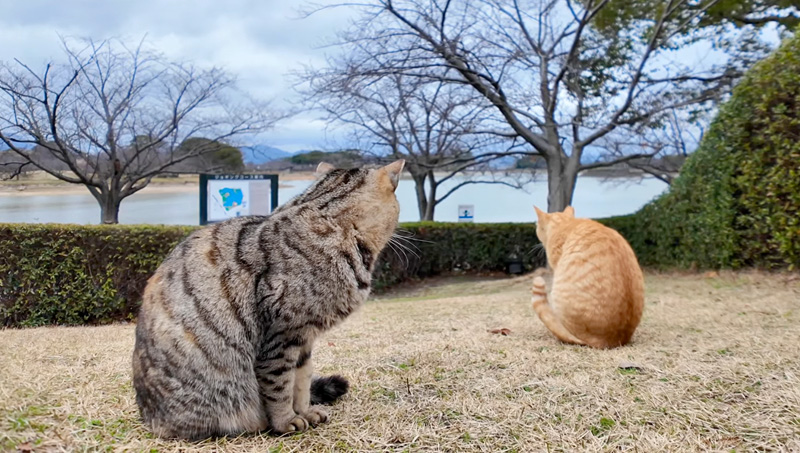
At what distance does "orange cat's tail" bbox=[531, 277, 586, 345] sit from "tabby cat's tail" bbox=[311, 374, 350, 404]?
213 centimetres

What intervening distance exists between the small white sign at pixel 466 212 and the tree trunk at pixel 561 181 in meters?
2.08

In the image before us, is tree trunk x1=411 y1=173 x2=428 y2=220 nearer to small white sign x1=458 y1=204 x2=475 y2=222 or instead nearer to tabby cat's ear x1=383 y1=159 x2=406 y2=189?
small white sign x1=458 y1=204 x2=475 y2=222

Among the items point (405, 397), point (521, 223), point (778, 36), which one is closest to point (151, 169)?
point (521, 223)

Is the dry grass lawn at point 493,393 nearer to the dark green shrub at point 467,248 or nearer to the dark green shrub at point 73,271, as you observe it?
the dark green shrub at point 73,271

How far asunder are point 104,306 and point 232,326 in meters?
6.01

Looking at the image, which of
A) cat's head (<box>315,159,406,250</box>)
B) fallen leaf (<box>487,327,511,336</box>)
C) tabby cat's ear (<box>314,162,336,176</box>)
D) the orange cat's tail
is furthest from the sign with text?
cat's head (<box>315,159,406,250</box>)

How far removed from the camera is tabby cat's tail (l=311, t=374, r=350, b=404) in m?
2.82

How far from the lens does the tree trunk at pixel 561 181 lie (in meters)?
12.3

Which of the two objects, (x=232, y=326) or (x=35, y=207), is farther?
(x=35, y=207)

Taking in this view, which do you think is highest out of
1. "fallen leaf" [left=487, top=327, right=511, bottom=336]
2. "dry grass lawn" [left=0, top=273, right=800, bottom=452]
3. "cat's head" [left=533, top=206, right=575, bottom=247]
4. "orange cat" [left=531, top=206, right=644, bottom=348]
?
"cat's head" [left=533, top=206, right=575, bottom=247]

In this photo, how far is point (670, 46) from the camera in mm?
12539

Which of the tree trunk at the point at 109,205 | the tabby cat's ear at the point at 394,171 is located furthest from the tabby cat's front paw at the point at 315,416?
the tree trunk at the point at 109,205

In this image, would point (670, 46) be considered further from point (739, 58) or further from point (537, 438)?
point (537, 438)

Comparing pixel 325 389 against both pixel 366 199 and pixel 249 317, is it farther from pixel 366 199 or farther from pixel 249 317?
pixel 366 199
